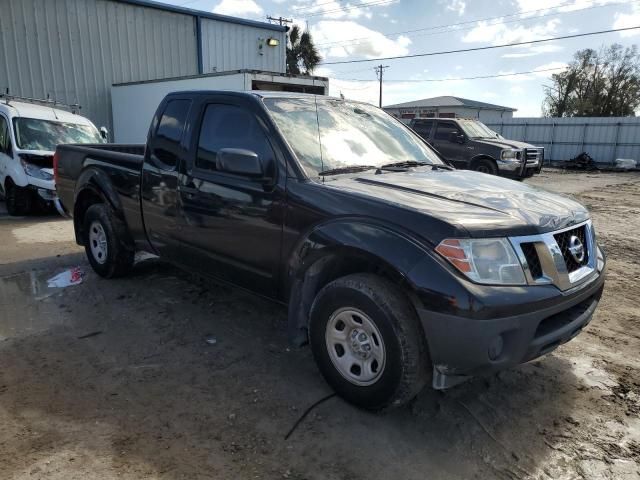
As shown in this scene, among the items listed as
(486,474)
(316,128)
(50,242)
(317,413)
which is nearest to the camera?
(486,474)

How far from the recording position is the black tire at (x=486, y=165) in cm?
1384

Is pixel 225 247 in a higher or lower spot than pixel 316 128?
lower

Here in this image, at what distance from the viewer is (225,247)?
147 inches

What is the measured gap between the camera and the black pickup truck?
2.52 meters

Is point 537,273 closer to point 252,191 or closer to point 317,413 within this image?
point 317,413

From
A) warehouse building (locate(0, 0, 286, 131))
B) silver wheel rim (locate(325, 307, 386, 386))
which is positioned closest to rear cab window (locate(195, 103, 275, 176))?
silver wheel rim (locate(325, 307, 386, 386))

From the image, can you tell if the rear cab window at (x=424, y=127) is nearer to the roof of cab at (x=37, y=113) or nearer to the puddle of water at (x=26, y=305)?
the roof of cab at (x=37, y=113)

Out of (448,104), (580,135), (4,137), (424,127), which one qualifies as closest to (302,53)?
(448,104)

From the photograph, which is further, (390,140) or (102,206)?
(102,206)

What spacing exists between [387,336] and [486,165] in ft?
40.9

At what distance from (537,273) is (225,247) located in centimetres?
221

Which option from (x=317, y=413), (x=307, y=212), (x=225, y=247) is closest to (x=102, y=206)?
(x=225, y=247)

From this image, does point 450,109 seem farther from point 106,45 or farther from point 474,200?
point 474,200

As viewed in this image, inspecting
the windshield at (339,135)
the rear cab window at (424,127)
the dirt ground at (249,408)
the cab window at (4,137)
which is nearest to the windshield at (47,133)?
the cab window at (4,137)
